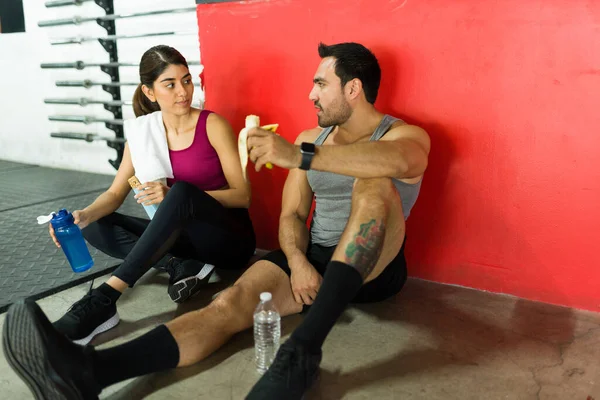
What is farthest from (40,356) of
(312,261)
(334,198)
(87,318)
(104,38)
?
(104,38)

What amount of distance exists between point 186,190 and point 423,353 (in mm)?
935

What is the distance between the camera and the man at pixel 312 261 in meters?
1.18

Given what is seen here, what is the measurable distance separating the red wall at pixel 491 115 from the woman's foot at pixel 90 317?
3.48 ft

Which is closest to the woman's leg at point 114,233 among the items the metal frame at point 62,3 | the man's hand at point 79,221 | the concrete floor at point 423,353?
the man's hand at point 79,221

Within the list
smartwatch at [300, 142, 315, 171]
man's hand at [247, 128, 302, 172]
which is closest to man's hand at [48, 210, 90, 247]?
man's hand at [247, 128, 302, 172]

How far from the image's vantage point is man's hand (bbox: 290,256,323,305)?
1.61 metres

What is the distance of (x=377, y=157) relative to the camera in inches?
56.8

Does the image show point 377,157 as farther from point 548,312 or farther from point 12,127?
point 12,127

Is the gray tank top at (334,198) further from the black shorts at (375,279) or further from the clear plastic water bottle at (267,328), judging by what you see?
the clear plastic water bottle at (267,328)

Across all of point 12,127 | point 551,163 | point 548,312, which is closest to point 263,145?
point 551,163

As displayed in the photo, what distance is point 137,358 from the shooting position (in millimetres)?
1282

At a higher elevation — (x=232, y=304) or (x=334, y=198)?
(x=334, y=198)

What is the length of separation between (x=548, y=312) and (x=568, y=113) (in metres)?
0.70

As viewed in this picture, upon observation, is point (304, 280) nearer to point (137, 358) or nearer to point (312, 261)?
point (312, 261)
